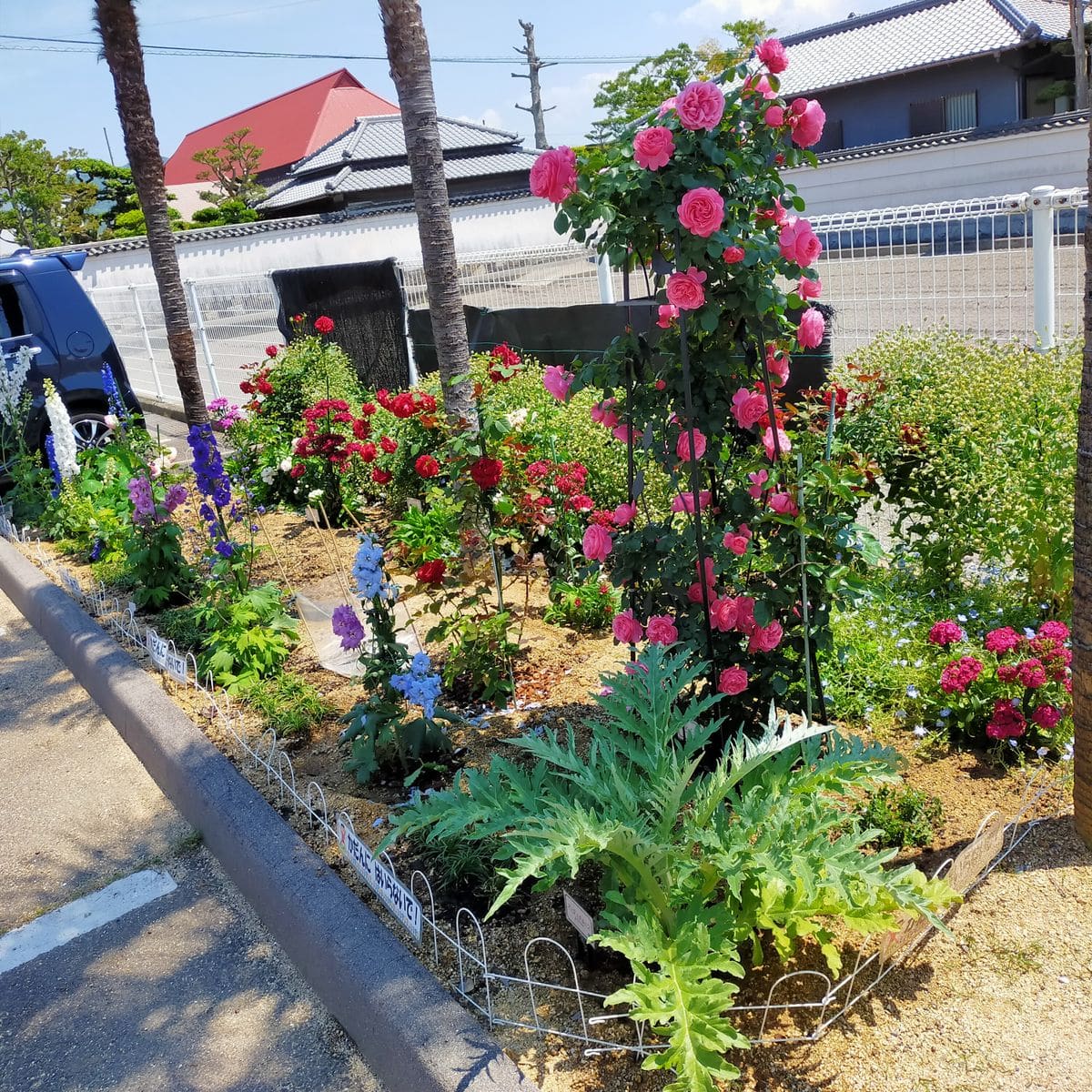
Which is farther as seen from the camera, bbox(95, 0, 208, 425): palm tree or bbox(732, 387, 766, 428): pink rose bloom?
bbox(95, 0, 208, 425): palm tree

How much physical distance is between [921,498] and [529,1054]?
2.71 meters

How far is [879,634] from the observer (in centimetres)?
372

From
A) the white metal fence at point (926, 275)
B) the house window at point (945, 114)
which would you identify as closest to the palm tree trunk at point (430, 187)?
the white metal fence at point (926, 275)

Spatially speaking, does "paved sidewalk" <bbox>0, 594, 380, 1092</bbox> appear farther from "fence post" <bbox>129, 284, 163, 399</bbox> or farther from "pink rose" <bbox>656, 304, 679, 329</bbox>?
"fence post" <bbox>129, 284, 163, 399</bbox>

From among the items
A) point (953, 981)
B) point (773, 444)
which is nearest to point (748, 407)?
point (773, 444)

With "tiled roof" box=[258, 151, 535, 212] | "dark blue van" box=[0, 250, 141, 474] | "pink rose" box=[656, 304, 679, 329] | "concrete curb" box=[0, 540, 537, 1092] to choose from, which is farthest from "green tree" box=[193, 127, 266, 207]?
"pink rose" box=[656, 304, 679, 329]

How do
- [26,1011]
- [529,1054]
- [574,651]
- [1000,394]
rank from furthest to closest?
[574,651]
[1000,394]
[26,1011]
[529,1054]

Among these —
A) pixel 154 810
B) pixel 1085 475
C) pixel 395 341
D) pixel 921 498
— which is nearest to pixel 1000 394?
pixel 921 498

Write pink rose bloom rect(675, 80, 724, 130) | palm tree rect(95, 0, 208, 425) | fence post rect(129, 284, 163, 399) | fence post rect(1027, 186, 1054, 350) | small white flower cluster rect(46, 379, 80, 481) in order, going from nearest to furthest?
1. pink rose bloom rect(675, 80, 724, 130)
2. fence post rect(1027, 186, 1054, 350)
3. small white flower cluster rect(46, 379, 80, 481)
4. palm tree rect(95, 0, 208, 425)
5. fence post rect(129, 284, 163, 399)

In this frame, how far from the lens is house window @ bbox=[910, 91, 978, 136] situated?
24.7m

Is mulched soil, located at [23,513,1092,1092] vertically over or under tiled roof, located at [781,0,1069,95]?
under

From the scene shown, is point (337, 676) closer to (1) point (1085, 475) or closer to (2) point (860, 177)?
(1) point (1085, 475)

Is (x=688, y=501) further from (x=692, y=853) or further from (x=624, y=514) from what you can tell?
(x=692, y=853)

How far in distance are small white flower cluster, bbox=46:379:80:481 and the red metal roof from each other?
4347cm
